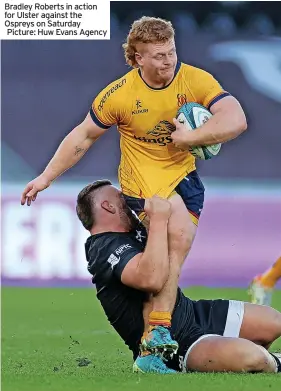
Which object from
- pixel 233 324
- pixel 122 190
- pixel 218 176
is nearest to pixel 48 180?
pixel 122 190

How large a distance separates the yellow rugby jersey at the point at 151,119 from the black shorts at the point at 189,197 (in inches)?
2.0

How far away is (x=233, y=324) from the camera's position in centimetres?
639

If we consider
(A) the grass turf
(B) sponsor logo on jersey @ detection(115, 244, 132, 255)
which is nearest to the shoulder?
(B) sponsor logo on jersey @ detection(115, 244, 132, 255)

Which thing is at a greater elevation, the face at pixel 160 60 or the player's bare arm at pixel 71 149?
the face at pixel 160 60

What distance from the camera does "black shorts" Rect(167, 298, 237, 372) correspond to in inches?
241

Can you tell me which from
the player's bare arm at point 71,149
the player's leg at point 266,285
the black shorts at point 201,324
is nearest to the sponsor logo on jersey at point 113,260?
the black shorts at point 201,324

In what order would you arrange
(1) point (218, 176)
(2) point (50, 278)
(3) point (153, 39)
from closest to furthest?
(3) point (153, 39), (2) point (50, 278), (1) point (218, 176)

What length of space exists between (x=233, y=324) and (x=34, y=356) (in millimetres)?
1949

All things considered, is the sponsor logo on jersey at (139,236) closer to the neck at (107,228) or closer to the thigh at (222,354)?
the neck at (107,228)

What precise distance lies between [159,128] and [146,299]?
1215 mm

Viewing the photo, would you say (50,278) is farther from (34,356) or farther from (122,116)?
(122,116)

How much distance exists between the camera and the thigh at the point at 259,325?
6383 mm
